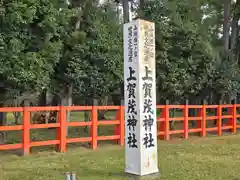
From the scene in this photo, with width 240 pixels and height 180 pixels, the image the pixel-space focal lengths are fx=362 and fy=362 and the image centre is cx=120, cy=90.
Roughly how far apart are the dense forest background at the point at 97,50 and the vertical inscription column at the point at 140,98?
11.9 ft

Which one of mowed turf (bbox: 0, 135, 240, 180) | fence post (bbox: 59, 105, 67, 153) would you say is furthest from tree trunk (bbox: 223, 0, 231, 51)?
fence post (bbox: 59, 105, 67, 153)

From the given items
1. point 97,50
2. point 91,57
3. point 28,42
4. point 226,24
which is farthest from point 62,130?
point 226,24

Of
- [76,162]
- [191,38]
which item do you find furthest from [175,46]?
[76,162]

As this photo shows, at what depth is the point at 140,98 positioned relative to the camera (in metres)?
7.13

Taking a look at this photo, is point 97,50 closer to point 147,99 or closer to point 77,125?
point 77,125

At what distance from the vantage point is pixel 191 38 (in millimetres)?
15094

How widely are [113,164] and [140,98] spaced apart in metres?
2.32

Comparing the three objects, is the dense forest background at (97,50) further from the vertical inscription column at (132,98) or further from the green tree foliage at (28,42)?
the vertical inscription column at (132,98)

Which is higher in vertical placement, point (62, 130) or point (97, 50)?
point (97, 50)

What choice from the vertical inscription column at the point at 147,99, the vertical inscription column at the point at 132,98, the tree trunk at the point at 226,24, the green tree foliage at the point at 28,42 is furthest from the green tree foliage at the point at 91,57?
the tree trunk at the point at 226,24

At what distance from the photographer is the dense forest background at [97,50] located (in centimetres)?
989

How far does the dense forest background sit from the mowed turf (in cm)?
230

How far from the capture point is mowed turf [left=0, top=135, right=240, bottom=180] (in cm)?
744

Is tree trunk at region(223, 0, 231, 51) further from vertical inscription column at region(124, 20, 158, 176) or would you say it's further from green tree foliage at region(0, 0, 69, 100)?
vertical inscription column at region(124, 20, 158, 176)
